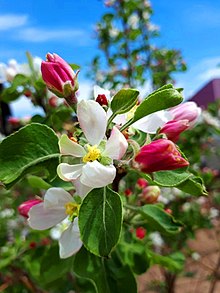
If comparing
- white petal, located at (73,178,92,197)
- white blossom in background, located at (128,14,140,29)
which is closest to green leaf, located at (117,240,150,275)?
white petal, located at (73,178,92,197)

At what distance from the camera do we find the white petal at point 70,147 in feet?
2.47

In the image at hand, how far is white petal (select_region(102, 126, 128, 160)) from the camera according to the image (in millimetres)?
734

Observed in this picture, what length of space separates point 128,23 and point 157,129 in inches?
102

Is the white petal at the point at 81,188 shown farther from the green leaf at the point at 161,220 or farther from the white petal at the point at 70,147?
the green leaf at the point at 161,220

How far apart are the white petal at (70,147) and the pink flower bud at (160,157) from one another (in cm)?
10

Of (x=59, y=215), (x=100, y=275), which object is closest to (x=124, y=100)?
(x=59, y=215)

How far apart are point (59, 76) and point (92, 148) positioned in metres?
0.14

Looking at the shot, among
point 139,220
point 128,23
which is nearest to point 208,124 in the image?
point 128,23

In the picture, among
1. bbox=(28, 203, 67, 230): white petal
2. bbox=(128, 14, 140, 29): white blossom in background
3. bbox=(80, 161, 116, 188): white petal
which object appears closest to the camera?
bbox=(80, 161, 116, 188): white petal

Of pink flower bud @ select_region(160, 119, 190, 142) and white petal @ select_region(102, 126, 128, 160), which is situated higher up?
white petal @ select_region(102, 126, 128, 160)

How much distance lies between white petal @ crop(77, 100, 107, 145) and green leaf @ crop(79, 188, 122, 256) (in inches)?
4.2

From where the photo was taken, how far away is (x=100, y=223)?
0.72 meters

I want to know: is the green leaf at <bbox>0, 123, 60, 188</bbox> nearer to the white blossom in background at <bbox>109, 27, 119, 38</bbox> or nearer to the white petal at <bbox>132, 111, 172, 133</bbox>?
the white petal at <bbox>132, 111, 172, 133</bbox>

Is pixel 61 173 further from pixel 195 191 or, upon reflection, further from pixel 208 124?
pixel 208 124
